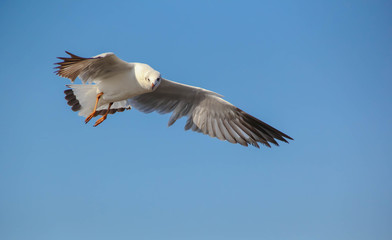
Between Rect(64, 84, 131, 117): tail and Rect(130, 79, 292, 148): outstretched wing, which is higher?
Rect(130, 79, 292, 148): outstretched wing

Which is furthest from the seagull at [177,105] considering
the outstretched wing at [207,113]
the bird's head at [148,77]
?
the bird's head at [148,77]

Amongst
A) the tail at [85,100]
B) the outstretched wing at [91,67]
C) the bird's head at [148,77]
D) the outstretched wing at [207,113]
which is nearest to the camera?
the outstretched wing at [91,67]

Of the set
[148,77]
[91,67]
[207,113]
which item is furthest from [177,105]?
[91,67]

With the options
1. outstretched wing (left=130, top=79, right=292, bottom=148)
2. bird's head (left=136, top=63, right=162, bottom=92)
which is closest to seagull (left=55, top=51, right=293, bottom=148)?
outstretched wing (left=130, top=79, right=292, bottom=148)

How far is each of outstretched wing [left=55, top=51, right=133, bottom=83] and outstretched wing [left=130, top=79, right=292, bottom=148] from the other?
111 centimetres

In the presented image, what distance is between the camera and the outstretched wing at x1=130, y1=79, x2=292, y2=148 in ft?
27.2

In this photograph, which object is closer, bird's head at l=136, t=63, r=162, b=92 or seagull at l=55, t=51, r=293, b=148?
bird's head at l=136, t=63, r=162, b=92

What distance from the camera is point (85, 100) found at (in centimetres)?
825

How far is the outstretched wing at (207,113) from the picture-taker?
828 cm

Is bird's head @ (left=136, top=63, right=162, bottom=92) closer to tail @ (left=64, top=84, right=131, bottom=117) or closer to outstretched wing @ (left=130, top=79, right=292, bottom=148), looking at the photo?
outstretched wing @ (left=130, top=79, right=292, bottom=148)

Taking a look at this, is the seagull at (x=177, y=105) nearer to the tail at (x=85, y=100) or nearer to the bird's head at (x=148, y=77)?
the tail at (x=85, y=100)

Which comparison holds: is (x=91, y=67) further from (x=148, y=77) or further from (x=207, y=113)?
(x=207, y=113)

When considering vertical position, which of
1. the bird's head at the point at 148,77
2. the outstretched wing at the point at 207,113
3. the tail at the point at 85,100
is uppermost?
the outstretched wing at the point at 207,113

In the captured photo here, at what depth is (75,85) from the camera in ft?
26.9
